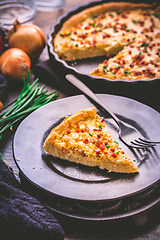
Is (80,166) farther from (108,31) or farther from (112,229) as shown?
(108,31)

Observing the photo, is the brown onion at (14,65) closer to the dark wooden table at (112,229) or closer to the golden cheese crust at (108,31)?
the golden cheese crust at (108,31)

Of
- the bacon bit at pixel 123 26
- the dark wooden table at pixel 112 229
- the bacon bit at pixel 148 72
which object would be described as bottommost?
the dark wooden table at pixel 112 229

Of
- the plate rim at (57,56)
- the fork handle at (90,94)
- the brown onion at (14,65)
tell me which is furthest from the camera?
the brown onion at (14,65)

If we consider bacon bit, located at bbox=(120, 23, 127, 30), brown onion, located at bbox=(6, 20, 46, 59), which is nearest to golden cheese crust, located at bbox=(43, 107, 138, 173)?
brown onion, located at bbox=(6, 20, 46, 59)

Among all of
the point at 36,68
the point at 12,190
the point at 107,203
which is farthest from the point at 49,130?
the point at 36,68

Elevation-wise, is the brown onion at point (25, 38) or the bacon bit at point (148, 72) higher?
the brown onion at point (25, 38)

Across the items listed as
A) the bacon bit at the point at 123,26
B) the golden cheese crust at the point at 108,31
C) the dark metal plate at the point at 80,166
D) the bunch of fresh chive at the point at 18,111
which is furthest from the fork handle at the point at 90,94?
the bacon bit at the point at 123,26

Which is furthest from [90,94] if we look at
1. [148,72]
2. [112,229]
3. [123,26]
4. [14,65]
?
[123,26]

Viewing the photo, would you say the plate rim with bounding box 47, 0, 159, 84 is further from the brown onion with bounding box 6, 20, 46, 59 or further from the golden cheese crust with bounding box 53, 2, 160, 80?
the brown onion with bounding box 6, 20, 46, 59
